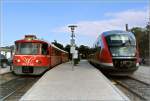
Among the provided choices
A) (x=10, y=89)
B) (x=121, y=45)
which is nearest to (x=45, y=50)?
(x=121, y=45)

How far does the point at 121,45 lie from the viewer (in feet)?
94.0

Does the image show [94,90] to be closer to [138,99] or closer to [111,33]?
[138,99]

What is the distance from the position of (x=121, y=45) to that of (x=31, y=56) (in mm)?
6613

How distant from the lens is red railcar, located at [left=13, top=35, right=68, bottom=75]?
29.5m

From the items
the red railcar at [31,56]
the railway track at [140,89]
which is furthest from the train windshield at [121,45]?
the red railcar at [31,56]

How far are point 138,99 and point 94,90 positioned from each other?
1.91m

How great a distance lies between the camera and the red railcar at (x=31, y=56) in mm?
29500

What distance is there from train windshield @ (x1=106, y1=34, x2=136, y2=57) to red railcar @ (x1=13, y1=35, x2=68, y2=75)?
493 centimetres

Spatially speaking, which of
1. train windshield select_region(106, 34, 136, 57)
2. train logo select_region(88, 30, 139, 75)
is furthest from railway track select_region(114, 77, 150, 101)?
train windshield select_region(106, 34, 136, 57)

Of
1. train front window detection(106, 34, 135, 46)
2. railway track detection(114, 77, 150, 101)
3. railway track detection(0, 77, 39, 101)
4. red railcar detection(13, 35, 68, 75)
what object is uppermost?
train front window detection(106, 34, 135, 46)

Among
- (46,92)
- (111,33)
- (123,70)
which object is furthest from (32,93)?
(111,33)

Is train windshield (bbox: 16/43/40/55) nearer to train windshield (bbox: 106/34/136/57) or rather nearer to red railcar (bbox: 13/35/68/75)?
red railcar (bbox: 13/35/68/75)

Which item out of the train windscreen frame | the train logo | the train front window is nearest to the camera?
the train logo

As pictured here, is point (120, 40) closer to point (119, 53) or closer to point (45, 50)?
point (119, 53)
